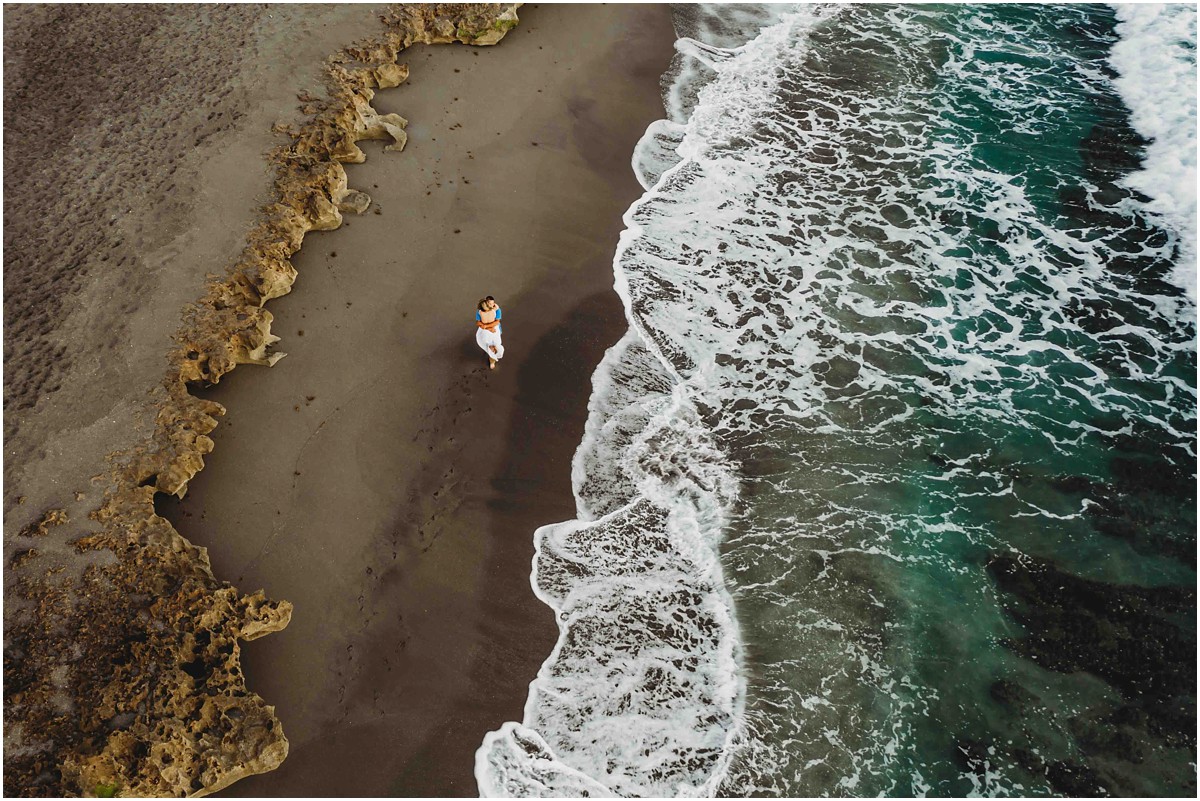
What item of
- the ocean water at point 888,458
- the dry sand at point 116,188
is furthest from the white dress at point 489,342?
the dry sand at point 116,188

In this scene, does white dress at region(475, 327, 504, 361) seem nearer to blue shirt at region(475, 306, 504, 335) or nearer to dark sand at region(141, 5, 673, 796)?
blue shirt at region(475, 306, 504, 335)

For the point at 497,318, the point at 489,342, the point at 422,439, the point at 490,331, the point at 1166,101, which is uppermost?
the point at 497,318

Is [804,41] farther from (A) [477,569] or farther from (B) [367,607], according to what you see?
(B) [367,607]

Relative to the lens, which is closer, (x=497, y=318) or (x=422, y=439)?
(x=422, y=439)

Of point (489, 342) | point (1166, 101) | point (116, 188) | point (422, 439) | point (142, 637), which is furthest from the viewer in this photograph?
point (1166, 101)

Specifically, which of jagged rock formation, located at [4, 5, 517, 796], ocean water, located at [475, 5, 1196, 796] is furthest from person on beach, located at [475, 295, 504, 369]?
jagged rock formation, located at [4, 5, 517, 796]

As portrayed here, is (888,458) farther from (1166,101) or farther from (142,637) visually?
(1166,101)

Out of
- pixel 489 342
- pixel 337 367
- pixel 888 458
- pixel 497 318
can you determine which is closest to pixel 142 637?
pixel 337 367

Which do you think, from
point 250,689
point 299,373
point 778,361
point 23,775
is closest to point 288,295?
point 299,373

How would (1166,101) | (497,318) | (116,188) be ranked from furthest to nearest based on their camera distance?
1. (1166,101)
2. (116,188)
3. (497,318)
